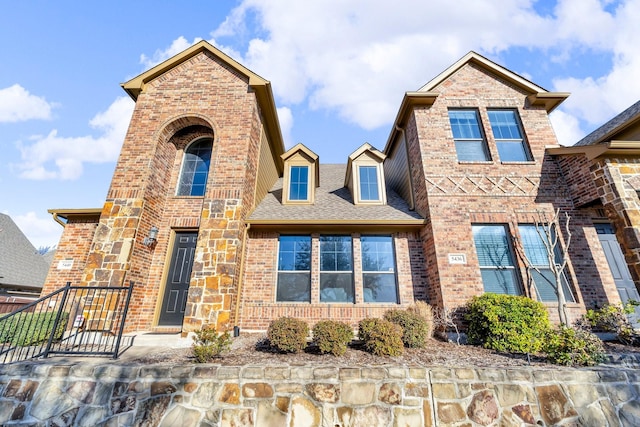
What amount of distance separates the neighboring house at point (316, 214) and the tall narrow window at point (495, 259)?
5cm

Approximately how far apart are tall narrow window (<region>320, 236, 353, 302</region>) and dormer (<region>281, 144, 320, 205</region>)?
2158 mm

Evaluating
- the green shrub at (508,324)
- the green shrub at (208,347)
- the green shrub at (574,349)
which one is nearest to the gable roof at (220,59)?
the green shrub at (208,347)

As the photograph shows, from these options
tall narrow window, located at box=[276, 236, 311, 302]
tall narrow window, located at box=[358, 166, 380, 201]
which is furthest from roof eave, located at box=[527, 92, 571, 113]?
tall narrow window, located at box=[276, 236, 311, 302]

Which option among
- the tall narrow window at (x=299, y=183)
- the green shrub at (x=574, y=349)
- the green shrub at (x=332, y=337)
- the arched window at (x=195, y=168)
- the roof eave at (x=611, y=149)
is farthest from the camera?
the tall narrow window at (x=299, y=183)

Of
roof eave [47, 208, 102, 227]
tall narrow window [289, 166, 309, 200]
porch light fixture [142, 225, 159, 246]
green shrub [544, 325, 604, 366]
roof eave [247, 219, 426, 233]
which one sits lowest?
green shrub [544, 325, 604, 366]

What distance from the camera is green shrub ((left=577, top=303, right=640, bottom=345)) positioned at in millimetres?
5555

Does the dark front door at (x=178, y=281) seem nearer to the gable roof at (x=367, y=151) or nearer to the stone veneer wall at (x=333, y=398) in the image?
the stone veneer wall at (x=333, y=398)

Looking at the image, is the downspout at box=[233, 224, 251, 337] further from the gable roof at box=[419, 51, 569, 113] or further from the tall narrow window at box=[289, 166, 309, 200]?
the gable roof at box=[419, 51, 569, 113]

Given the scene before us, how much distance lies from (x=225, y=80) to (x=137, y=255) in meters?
6.13

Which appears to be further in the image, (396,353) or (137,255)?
(137,255)

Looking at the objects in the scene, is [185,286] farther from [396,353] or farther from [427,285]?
[427,285]

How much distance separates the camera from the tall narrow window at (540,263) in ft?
21.4

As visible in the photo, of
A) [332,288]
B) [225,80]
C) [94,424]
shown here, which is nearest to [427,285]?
[332,288]

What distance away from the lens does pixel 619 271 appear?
7051mm
